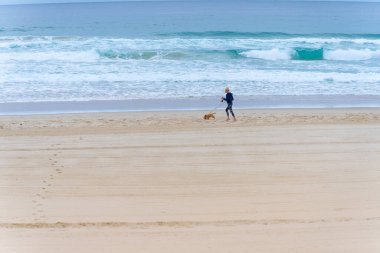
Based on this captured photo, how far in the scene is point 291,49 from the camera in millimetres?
37562

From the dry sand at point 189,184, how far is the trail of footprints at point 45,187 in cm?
3

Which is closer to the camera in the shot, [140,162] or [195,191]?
[195,191]

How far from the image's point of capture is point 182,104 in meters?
20.4

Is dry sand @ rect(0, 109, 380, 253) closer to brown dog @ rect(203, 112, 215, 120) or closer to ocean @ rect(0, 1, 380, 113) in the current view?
brown dog @ rect(203, 112, 215, 120)

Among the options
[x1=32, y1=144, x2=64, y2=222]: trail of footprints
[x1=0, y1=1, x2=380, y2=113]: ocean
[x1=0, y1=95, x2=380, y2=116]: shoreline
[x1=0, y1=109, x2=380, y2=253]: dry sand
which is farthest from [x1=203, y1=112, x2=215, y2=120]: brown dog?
[x1=32, y1=144, x2=64, y2=222]: trail of footprints

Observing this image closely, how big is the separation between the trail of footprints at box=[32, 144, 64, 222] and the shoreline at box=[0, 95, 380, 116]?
19.2 ft

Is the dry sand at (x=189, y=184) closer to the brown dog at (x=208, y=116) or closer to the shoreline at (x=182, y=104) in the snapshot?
the brown dog at (x=208, y=116)

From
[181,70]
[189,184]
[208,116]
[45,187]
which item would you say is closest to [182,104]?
[208,116]

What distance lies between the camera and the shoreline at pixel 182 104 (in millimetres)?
19422

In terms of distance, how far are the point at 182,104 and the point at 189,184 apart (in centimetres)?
908

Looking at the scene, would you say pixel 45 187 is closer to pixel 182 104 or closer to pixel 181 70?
pixel 182 104

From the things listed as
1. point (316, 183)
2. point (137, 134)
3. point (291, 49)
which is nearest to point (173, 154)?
point (137, 134)

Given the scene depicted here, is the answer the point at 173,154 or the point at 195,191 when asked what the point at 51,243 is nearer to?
the point at 195,191

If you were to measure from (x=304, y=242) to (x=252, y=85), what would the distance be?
15595 mm
